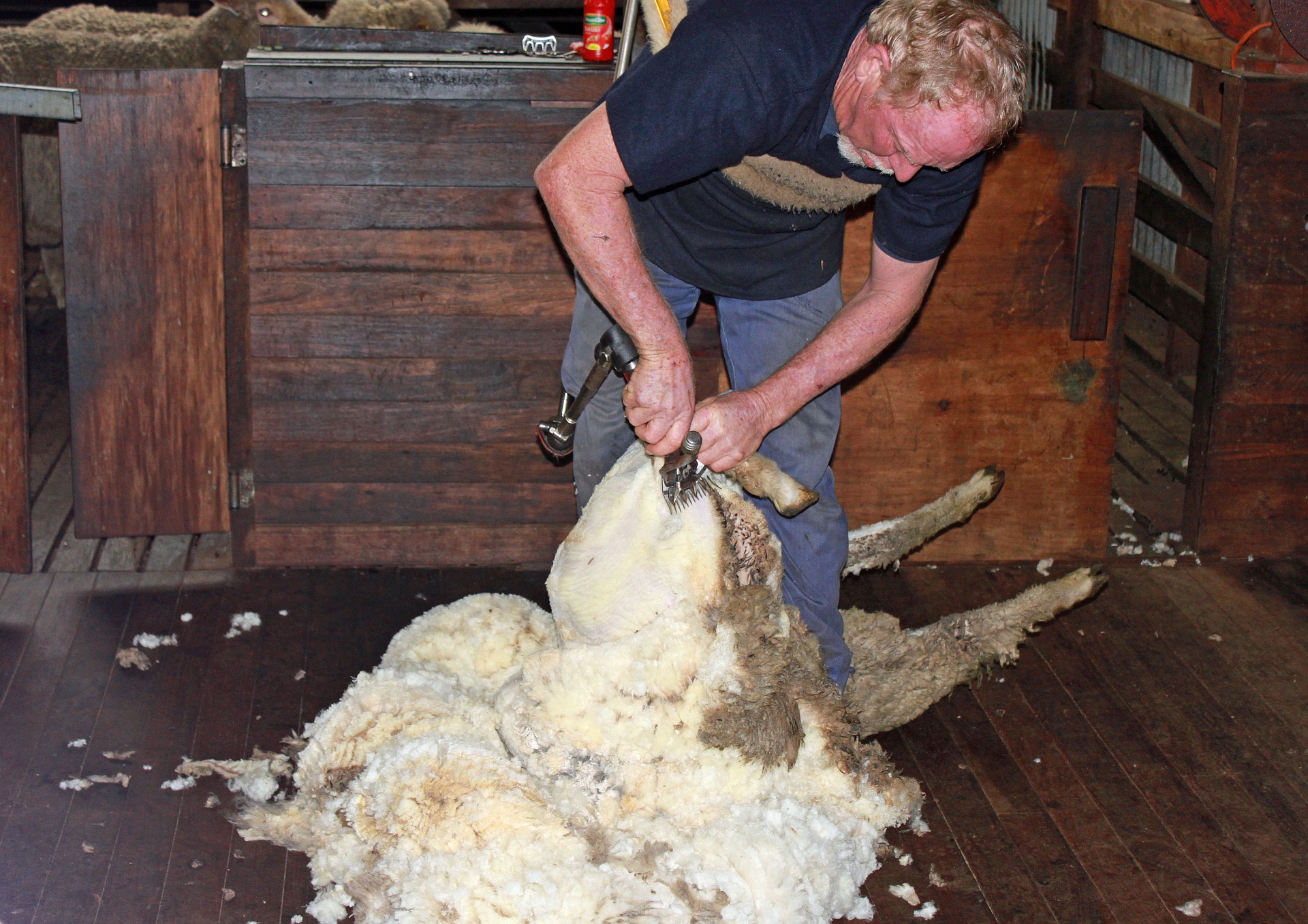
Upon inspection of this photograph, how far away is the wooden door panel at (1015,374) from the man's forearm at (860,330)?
2.67ft

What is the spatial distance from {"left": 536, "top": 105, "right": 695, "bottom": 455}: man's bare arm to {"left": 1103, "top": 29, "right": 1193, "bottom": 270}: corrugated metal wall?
10.4 feet

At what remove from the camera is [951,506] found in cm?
277

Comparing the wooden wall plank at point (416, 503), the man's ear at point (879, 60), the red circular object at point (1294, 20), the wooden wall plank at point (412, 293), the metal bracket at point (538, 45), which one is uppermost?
the red circular object at point (1294, 20)

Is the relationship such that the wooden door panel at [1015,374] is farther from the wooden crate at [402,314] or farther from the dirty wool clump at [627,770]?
the dirty wool clump at [627,770]

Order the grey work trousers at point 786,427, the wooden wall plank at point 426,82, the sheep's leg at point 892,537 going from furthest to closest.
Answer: the wooden wall plank at point 426,82 < the sheep's leg at point 892,537 < the grey work trousers at point 786,427

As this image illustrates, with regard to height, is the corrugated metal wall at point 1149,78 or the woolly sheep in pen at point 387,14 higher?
the woolly sheep in pen at point 387,14

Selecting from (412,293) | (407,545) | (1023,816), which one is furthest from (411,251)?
(1023,816)

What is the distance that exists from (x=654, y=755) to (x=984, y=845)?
26.7 inches

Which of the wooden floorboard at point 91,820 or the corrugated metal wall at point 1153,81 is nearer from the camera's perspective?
the wooden floorboard at point 91,820

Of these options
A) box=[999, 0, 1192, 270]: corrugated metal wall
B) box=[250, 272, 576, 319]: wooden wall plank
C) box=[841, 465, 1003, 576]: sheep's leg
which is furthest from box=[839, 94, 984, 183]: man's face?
box=[999, 0, 1192, 270]: corrugated metal wall

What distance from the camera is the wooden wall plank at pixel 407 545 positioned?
324 centimetres

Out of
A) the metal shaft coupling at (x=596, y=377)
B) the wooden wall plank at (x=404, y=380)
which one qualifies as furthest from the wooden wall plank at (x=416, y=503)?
the metal shaft coupling at (x=596, y=377)

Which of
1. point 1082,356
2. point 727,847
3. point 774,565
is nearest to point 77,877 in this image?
point 727,847

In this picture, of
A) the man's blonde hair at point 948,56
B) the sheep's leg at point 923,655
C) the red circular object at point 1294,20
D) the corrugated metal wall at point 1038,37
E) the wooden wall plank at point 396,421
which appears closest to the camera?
the man's blonde hair at point 948,56
